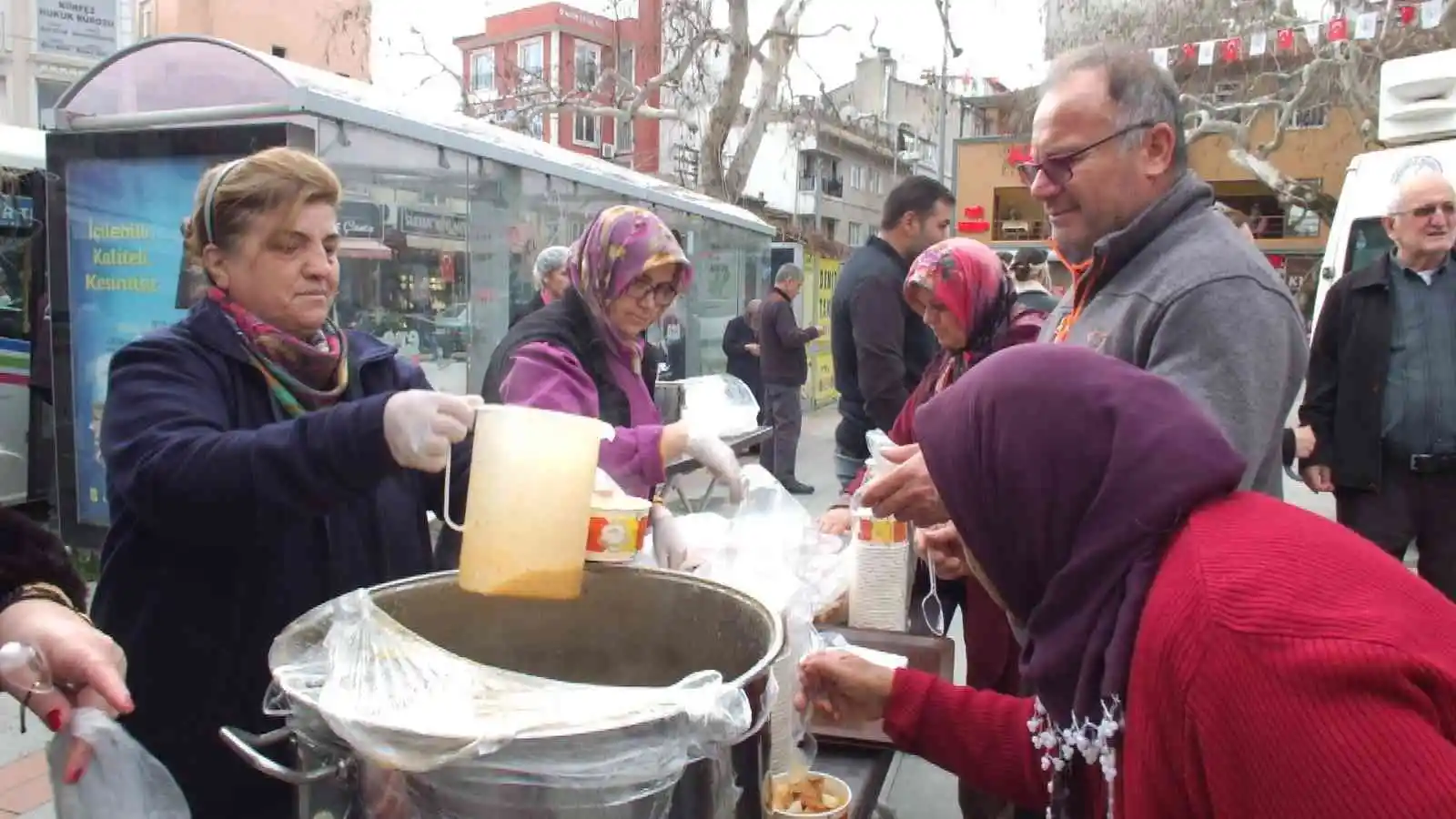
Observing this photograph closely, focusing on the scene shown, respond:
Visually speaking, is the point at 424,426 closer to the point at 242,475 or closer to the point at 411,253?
the point at 242,475

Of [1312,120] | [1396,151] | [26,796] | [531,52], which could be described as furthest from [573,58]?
[26,796]

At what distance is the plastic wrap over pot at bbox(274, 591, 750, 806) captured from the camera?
87cm

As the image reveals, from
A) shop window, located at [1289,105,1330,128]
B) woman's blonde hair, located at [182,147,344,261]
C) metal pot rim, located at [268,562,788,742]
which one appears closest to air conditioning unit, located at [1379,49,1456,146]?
metal pot rim, located at [268,562,788,742]

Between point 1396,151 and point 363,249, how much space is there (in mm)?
5987

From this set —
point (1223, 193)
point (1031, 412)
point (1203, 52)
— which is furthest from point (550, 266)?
point (1223, 193)

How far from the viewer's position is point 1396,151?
5.87 meters

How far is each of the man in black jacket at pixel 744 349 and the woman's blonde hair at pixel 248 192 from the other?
849 cm

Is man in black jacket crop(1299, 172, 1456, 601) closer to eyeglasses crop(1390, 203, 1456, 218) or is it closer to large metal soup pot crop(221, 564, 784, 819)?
eyeglasses crop(1390, 203, 1456, 218)

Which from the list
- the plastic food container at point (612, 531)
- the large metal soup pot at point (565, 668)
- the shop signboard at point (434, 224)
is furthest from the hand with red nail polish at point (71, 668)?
the shop signboard at point (434, 224)

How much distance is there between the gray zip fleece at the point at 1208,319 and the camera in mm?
1784

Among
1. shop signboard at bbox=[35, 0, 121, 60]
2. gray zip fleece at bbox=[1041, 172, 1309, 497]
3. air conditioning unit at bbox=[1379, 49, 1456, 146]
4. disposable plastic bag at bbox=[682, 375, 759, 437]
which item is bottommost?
disposable plastic bag at bbox=[682, 375, 759, 437]

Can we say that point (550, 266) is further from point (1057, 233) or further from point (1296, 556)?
point (1296, 556)

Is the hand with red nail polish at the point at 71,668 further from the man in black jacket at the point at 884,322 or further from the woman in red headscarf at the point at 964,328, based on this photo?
the man in black jacket at the point at 884,322

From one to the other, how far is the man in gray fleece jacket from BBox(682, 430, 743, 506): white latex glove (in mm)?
784
